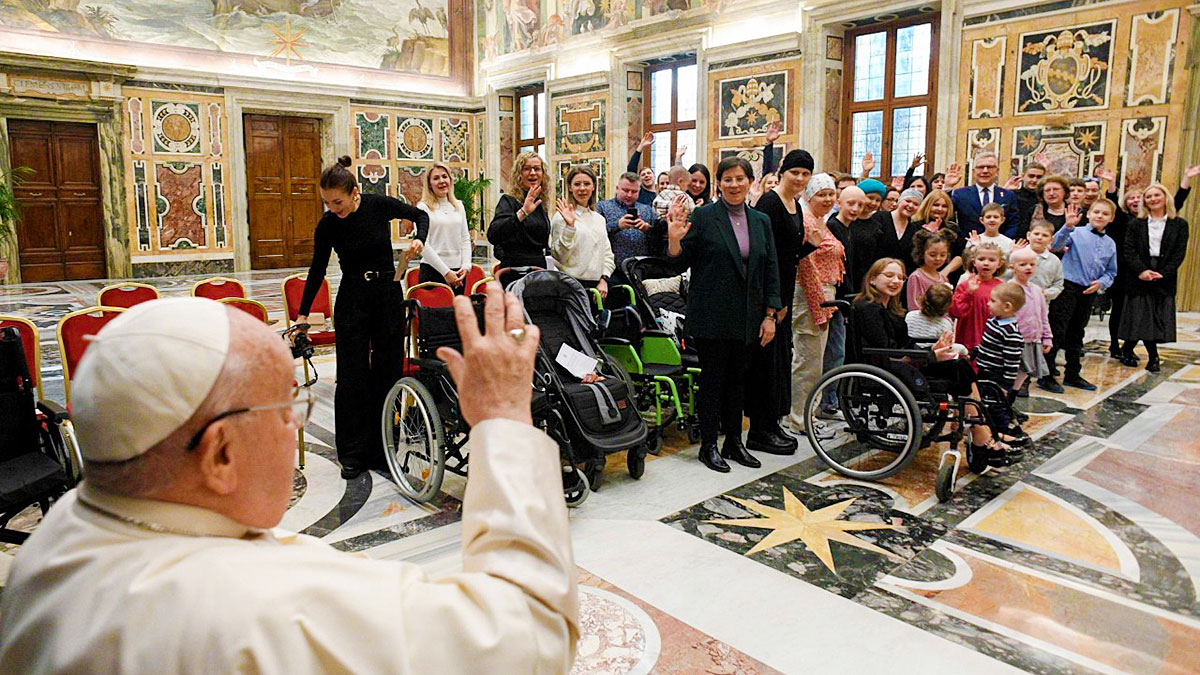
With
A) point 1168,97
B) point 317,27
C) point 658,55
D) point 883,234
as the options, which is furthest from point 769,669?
point 317,27

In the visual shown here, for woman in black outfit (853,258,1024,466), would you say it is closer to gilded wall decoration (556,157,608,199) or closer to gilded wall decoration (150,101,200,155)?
gilded wall decoration (556,157,608,199)

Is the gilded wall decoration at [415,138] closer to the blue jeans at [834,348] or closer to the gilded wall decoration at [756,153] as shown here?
the gilded wall decoration at [756,153]

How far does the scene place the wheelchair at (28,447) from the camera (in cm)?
291

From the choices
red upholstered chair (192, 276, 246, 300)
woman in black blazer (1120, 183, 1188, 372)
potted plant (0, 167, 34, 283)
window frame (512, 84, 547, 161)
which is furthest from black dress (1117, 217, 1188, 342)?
potted plant (0, 167, 34, 283)

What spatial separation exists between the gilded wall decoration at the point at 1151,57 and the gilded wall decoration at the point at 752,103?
437 centimetres

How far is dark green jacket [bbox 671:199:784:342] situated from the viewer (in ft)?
14.3

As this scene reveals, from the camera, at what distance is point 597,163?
15.3 m

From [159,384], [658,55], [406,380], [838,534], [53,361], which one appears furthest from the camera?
[658,55]

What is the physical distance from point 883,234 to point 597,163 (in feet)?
32.8

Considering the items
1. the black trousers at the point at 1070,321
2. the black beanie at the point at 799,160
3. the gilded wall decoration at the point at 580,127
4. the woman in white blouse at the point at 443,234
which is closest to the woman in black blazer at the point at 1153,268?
the black trousers at the point at 1070,321

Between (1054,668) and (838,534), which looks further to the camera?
(838,534)

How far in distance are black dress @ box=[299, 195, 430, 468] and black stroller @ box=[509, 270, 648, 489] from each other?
709mm

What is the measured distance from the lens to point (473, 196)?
1777 cm

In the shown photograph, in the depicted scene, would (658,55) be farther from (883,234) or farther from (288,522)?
(288,522)
